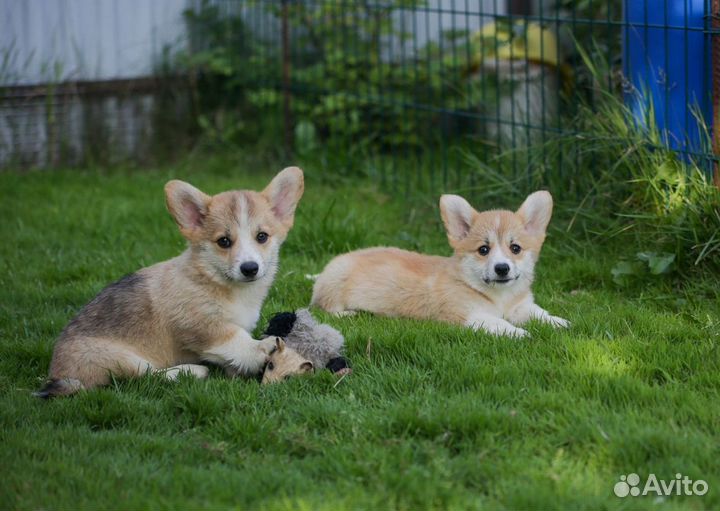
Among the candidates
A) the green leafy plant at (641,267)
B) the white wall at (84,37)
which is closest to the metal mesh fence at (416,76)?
the white wall at (84,37)

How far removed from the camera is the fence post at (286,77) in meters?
9.02

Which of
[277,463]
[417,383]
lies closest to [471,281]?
[417,383]

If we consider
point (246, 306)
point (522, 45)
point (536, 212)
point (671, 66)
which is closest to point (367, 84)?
point (522, 45)

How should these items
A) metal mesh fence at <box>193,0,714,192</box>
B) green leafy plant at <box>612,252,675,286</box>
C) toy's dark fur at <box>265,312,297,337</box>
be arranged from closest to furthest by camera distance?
toy's dark fur at <box>265,312,297,337</box>, green leafy plant at <box>612,252,675,286</box>, metal mesh fence at <box>193,0,714,192</box>

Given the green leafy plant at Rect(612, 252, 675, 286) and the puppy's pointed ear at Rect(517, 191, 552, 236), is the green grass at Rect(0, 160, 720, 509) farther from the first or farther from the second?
the puppy's pointed ear at Rect(517, 191, 552, 236)

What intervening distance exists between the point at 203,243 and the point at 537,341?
1615mm

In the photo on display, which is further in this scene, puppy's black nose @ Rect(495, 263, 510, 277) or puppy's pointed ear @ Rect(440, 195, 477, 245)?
puppy's pointed ear @ Rect(440, 195, 477, 245)

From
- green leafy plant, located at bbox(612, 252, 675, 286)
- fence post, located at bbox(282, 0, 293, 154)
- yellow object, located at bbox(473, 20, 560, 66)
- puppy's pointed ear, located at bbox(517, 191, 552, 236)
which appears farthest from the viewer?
fence post, located at bbox(282, 0, 293, 154)

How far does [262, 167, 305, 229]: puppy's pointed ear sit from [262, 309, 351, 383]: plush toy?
0.51 m

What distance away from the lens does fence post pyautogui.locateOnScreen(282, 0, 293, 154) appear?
29.6 ft

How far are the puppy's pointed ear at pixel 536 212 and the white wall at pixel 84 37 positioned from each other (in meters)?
5.39

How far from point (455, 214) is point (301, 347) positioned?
4.06ft

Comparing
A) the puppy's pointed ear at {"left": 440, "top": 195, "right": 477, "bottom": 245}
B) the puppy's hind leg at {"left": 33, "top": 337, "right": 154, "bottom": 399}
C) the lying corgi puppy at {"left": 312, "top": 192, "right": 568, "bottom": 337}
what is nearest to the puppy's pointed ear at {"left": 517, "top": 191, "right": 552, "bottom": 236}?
the lying corgi puppy at {"left": 312, "top": 192, "right": 568, "bottom": 337}

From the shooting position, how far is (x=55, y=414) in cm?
418
